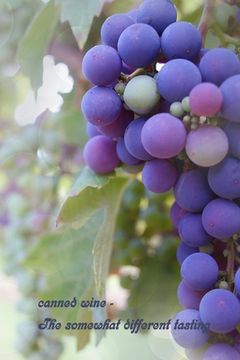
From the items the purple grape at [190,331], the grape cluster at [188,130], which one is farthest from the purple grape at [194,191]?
the purple grape at [190,331]

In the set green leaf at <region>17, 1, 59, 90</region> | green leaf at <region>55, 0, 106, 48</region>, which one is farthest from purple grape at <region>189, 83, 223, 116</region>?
green leaf at <region>17, 1, 59, 90</region>

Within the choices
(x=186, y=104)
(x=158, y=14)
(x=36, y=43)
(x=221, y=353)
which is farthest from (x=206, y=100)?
(x=36, y=43)

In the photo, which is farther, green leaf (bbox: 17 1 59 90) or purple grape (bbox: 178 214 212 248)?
green leaf (bbox: 17 1 59 90)

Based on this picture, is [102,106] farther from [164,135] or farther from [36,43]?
[36,43]

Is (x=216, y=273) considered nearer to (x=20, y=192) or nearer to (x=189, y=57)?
(x=189, y=57)

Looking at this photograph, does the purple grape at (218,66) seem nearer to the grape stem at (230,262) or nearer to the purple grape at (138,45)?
the purple grape at (138,45)

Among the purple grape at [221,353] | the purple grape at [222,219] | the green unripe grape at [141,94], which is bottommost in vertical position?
the purple grape at [221,353]

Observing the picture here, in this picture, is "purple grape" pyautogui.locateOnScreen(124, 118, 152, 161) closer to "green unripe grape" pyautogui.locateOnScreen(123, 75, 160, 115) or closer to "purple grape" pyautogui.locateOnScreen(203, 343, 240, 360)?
"green unripe grape" pyautogui.locateOnScreen(123, 75, 160, 115)
